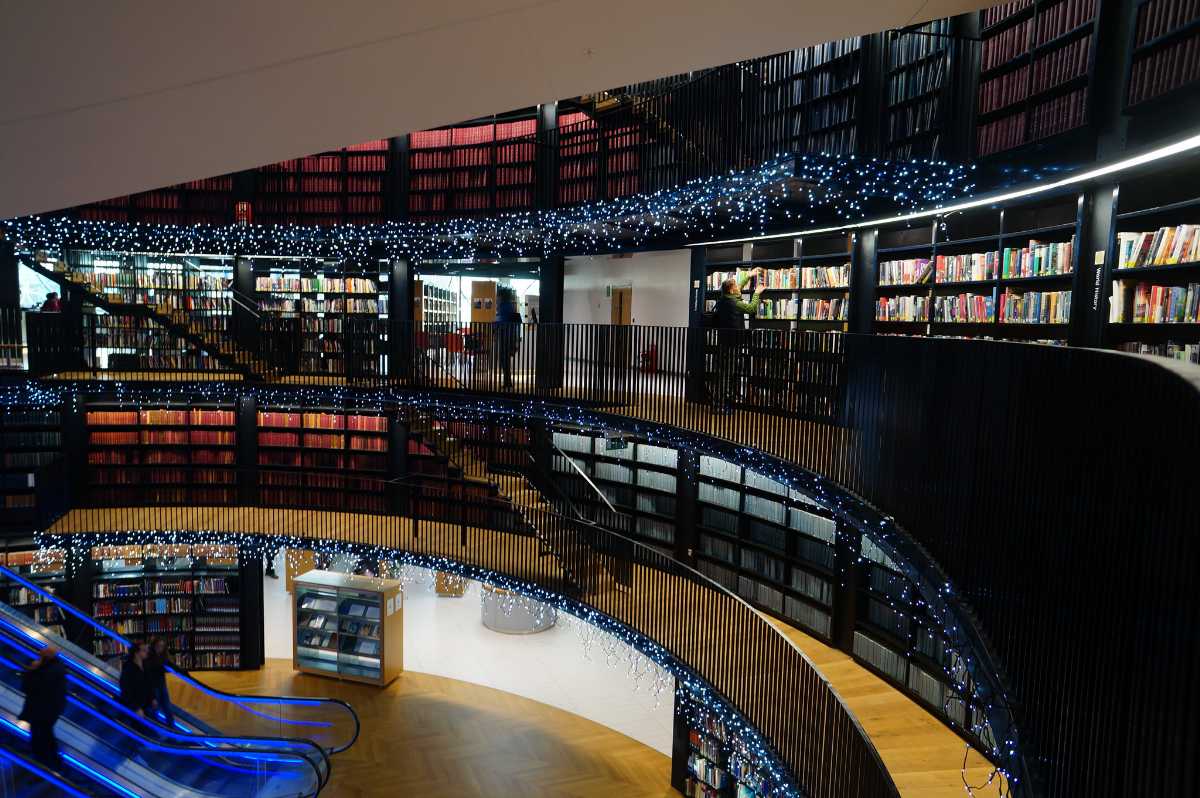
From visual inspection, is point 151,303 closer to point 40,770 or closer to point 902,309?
point 40,770

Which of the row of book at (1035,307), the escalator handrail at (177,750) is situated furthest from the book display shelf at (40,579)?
the row of book at (1035,307)

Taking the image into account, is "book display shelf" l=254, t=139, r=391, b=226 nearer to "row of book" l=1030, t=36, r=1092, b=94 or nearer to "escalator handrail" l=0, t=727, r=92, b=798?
"escalator handrail" l=0, t=727, r=92, b=798

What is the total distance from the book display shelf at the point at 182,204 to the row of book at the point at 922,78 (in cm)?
955

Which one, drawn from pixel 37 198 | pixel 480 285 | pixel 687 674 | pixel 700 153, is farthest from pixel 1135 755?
pixel 480 285

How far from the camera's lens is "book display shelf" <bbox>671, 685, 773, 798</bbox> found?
8906 mm

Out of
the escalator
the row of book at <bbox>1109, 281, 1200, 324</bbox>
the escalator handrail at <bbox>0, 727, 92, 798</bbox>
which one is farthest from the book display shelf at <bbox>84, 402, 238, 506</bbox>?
the row of book at <bbox>1109, 281, 1200, 324</bbox>

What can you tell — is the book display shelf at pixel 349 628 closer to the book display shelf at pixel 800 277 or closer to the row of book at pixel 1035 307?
the book display shelf at pixel 800 277

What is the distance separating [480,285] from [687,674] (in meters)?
8.28

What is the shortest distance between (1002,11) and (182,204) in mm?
11118

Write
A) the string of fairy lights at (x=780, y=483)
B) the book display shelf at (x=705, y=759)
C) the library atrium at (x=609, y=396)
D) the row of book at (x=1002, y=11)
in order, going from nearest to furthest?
1. the library atrium at (x=609, y=396)
2. the string of fairy lights at (x=780, y=483)
3. the row of book at (x=1002, y=11)
4. the book display shelf at (x=705, y=759)

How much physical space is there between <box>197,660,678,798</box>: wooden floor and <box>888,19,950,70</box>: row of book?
28.5ft

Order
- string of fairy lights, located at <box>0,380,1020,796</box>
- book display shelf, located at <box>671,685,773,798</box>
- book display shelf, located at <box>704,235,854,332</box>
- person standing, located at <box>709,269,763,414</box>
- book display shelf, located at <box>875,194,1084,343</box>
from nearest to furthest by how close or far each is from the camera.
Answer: string of fairy lights, located at <box>0,380,1020,796</box> < book display shelf, located at <box>875,194,1084,343</box> < person standing, located at <box>709,269,763,414</box> < book display shelf, located at <box>704,235,854,332</box> < book display shelf, located at <box>671,685,773,798</box>

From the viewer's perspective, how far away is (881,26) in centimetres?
219

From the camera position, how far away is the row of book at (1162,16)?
354 cm
